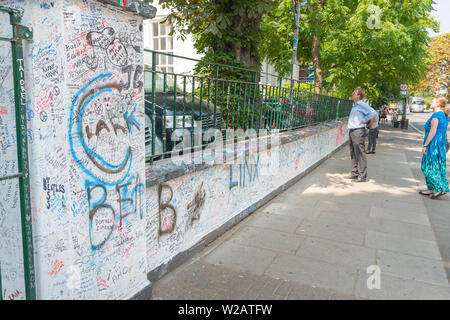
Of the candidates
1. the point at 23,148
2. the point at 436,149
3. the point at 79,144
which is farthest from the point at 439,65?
the point at 23,148

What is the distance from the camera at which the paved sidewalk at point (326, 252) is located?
3.13m

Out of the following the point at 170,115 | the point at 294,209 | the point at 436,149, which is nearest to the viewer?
the point at 170,115

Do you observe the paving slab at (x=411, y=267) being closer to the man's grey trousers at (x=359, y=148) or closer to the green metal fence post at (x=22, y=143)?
the green metal fence post at (x=22, y=143)

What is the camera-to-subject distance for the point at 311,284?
127 inches

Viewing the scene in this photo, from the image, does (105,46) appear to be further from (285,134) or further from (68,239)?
(285,134)

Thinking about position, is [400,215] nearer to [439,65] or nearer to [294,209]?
[294,209]

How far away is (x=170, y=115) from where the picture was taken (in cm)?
362

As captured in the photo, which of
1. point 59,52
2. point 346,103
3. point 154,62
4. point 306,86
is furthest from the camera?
point 346,103

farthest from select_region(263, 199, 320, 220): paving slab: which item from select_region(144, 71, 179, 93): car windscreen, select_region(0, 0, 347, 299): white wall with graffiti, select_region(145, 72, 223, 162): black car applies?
select_region(0, 0, 347, 299): white wall with graffiti

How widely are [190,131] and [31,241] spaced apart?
2.07 metres

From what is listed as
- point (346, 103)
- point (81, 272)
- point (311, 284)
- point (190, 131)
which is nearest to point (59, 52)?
point (81, 272)

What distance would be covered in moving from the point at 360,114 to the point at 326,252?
4.27m

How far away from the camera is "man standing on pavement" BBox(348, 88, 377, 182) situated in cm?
733

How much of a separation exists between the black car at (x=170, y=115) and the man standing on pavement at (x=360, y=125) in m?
4.48
